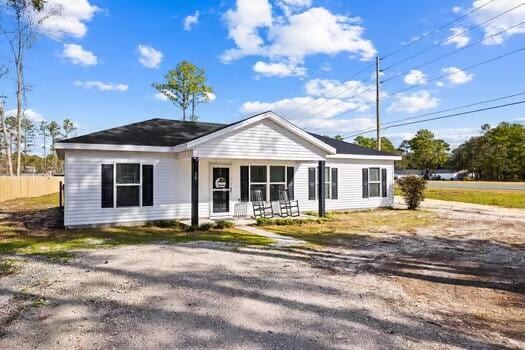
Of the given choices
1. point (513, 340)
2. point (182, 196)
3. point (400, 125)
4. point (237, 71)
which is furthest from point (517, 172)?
point (513, 340)

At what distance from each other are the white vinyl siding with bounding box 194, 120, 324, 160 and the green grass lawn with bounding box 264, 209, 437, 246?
2.54 m

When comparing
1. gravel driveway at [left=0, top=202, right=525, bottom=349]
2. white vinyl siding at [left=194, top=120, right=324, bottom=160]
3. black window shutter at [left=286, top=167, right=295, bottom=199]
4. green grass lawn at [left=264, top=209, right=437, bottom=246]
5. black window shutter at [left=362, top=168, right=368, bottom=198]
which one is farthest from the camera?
black window shutter at [left=362, top=168, right=368, bottom=198]

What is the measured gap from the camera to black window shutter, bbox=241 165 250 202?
43.6ft

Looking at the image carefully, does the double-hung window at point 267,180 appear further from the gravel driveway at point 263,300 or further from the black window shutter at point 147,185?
the gravel driveway at point 263,300

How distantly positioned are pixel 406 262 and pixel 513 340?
130 inches

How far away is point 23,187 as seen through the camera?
2608cm

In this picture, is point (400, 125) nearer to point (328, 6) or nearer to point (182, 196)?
point (328, 6)

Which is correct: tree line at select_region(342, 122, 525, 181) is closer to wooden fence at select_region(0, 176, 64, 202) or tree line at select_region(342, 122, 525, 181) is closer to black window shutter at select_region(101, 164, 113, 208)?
wooden fence at select_region(0, 176, 64, 202)

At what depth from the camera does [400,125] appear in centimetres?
2831

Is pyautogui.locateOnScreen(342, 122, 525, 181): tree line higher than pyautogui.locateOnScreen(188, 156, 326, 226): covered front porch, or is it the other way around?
pyautogui.locateOnScreen(342, 122, 525, 181): tree line

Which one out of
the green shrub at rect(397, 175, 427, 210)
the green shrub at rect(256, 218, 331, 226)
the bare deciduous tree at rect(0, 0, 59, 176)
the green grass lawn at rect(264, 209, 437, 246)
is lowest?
the green grass lawn at rect(264, 209, 437, 246)

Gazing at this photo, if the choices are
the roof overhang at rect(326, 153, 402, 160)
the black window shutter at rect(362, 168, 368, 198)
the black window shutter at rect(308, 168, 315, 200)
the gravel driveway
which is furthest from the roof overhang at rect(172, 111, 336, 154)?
the gravel driveway

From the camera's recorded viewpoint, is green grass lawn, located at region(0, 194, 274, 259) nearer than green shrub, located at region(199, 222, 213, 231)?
Yes

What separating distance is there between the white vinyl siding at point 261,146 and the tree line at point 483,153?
167 ft
